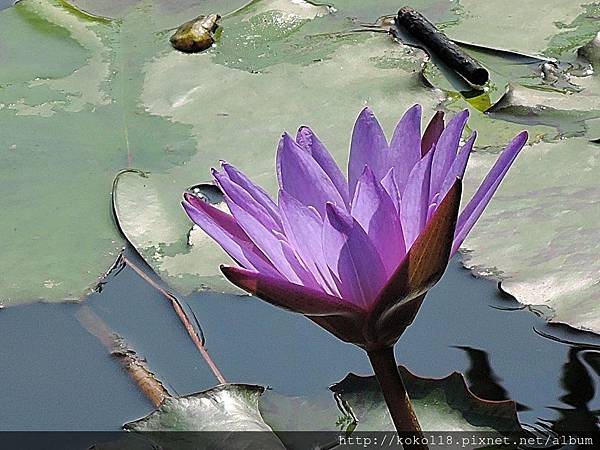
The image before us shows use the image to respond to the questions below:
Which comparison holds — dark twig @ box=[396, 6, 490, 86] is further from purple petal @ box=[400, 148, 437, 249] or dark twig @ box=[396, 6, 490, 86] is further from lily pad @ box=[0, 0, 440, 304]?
purple petal @ box=[400, 148, 437, 249]

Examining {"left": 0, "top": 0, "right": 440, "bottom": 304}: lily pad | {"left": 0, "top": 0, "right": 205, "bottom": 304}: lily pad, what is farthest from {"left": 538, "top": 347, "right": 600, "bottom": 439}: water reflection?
{"left": 0, "top": 0, "right": 205, "bottom": 304}: lily pad

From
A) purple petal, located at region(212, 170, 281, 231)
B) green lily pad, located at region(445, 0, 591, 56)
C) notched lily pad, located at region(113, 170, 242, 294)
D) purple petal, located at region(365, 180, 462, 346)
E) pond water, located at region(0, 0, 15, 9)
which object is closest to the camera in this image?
purple petal, located at region(365, 180, 462, 346)

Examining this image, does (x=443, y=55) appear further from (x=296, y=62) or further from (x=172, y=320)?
(x=172, y=320)

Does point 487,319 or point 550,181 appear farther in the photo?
point 550,181

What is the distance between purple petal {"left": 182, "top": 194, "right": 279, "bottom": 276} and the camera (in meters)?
0.86

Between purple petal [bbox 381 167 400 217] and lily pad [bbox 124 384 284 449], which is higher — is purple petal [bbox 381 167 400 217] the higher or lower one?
the higher one

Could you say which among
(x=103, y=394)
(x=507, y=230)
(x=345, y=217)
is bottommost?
(x=103, y=394)

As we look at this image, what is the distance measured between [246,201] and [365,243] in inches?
5.6

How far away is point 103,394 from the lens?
1.32 m

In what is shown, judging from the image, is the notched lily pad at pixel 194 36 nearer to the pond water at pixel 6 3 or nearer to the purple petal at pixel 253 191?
the pond water at pixel 6 3

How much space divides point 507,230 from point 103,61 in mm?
948

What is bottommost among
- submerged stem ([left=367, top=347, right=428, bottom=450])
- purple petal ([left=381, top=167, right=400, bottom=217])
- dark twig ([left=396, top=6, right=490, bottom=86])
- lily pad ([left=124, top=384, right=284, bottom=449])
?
lily pad ([left=124, top=384, right=284, bottom=449])

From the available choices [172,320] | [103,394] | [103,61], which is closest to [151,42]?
[103,61]

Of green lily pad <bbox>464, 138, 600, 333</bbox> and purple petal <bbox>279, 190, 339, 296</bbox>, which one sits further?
green lily pad <bbox>464, 138, 600, 333</bbox>
